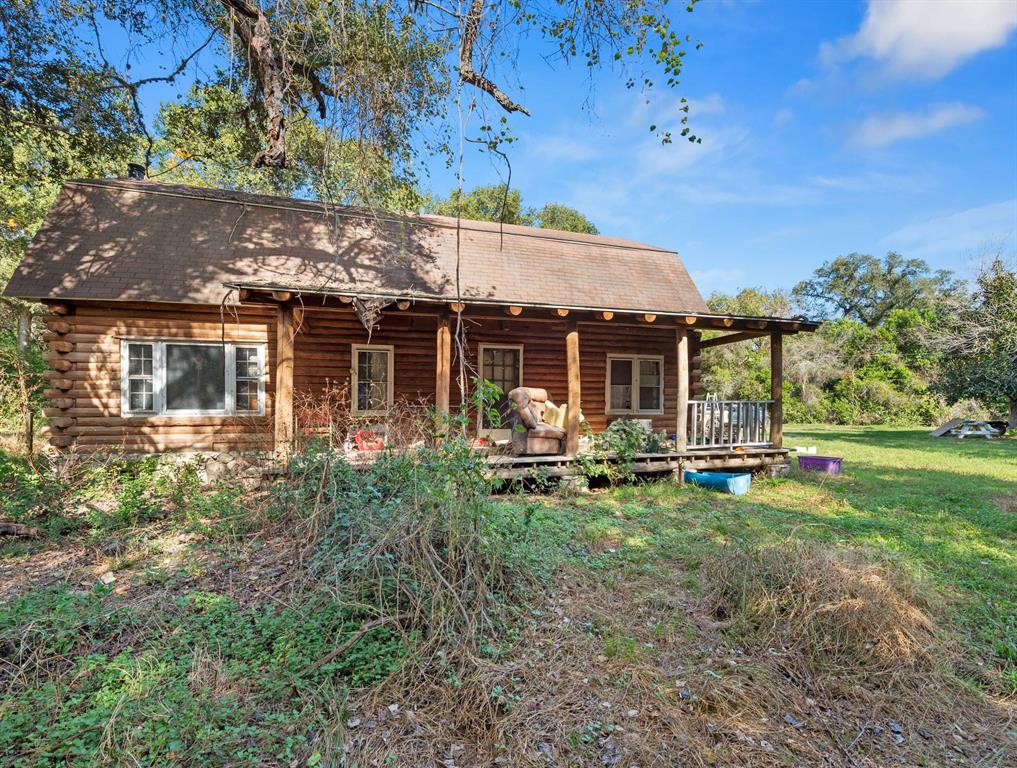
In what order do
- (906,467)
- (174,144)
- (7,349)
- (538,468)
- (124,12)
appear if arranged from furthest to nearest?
(7,349) < (906,467) < (174,144) < (538,468) < (124,12)

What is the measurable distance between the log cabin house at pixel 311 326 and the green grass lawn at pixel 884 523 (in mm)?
1352

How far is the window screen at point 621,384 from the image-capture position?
1296cm

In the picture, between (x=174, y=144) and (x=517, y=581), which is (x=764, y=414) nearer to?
(x=517, y=581)

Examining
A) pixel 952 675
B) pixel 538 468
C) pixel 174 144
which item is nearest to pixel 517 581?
pixel 952 675

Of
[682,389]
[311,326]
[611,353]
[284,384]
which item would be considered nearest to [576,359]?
[682,389]

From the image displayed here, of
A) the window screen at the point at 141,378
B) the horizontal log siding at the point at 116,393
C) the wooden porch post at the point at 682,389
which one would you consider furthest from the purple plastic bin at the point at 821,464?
the window screen at the point at 141,378

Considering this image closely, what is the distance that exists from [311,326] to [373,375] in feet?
5.37

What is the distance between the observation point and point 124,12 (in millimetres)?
7656

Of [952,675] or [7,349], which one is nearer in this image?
[952,675]

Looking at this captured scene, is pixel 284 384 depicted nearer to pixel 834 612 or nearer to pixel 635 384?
pixel 834 612

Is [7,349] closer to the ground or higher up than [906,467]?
higher up

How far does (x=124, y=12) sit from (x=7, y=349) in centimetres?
986

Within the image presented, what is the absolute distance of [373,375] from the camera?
36.4ft

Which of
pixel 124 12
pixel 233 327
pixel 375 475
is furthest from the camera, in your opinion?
pixel 233 327
